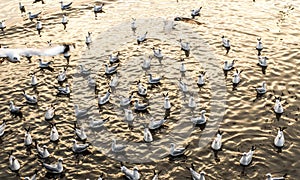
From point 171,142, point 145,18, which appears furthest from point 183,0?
point 171,142

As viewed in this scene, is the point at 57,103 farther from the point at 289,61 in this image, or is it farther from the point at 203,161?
A: the point at 289,61

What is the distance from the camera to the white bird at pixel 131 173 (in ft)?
70.7

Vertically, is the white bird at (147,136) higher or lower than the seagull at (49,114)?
lower

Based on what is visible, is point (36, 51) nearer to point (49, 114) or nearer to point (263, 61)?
point (49, 114)

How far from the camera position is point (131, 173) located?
21766mm

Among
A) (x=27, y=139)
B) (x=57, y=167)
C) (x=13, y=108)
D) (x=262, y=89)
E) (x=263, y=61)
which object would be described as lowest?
(x=57, y=167)

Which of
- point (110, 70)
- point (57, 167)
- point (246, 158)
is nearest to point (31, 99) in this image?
point (110, 70)

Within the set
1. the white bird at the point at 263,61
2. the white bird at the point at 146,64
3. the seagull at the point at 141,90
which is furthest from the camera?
the white bird at the point at 146,64

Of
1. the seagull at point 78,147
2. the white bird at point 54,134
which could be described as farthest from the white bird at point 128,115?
the white bird at point 54,134

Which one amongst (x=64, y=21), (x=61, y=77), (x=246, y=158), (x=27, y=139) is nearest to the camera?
(x=246, y=158)

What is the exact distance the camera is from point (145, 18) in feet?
134

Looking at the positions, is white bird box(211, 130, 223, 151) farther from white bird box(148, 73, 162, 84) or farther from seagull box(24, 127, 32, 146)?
seagull box(24, 127, 32, 146)

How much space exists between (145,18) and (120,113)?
16.4 m

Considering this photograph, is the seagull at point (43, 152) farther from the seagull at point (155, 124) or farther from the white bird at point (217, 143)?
the white bird at point (217, 143)
